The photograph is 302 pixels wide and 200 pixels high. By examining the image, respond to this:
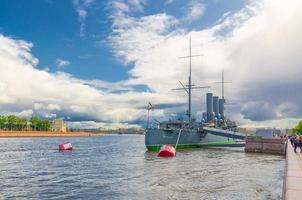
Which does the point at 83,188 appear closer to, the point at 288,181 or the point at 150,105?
the point at 288,181

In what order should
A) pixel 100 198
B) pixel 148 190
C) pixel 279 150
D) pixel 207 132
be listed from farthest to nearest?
pixel 207 132
pixel 279 150
pixel 148 190
pixel 100 198

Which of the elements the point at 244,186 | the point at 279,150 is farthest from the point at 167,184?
the point at 279,150

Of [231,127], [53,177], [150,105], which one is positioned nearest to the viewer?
[53,177]

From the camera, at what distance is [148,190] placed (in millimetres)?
23594

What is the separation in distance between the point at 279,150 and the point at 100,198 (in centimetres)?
4717

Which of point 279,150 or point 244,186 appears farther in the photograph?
point 279,150

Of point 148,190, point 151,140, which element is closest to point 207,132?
point 151,140

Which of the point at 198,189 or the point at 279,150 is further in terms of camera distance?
the point at 279,150

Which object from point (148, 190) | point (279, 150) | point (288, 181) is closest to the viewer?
point (288, 181)

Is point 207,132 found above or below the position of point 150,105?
below

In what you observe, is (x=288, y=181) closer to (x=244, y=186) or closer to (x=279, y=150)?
(x=244, y=186)

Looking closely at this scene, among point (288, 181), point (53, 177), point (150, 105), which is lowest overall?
point (53, 177)

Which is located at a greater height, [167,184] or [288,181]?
[288,181]

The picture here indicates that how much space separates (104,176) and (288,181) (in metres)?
18.5
